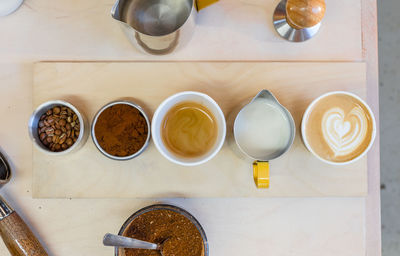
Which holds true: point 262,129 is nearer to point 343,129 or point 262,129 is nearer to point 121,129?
point 343,129

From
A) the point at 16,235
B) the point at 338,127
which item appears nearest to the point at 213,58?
the point at 338,127

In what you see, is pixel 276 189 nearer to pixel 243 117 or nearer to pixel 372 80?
pixel 243 117

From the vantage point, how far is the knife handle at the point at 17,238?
2.50 feet

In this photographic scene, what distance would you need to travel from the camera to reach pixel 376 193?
2.70 ft

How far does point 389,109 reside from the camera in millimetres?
1388

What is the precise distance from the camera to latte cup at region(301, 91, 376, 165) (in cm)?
76

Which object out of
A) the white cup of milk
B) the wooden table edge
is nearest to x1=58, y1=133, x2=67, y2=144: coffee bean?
the white cup of milk

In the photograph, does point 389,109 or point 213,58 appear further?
point 389,109

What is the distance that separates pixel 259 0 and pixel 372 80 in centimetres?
36

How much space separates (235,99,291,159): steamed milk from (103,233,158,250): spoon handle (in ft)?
1.04

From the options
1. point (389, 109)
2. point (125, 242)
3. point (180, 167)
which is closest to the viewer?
point (125, 242)

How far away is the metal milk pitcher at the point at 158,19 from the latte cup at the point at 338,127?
354mm

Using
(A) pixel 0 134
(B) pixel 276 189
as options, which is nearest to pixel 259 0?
(B) pixel 276 189

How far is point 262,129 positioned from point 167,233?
338mm
